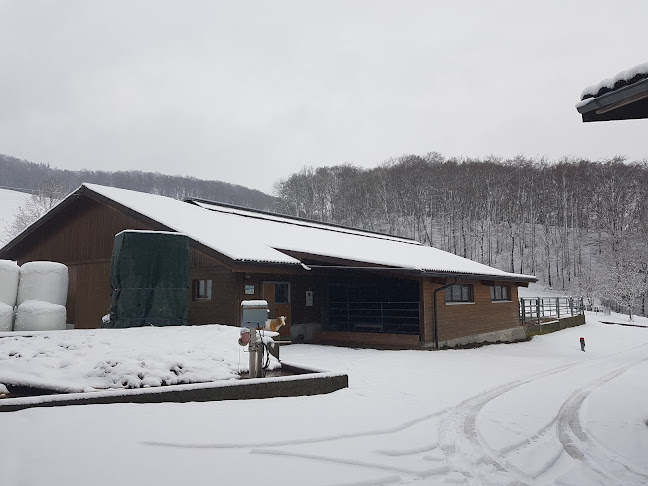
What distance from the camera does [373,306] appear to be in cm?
1731

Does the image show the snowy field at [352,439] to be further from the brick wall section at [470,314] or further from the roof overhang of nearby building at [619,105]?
the brick wall section at [470,314]

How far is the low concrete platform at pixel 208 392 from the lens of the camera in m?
5.64

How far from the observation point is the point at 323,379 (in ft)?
25.6

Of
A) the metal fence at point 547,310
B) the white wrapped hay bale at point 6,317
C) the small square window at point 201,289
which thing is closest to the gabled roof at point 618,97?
the white wrapped hay bale at point 6,317

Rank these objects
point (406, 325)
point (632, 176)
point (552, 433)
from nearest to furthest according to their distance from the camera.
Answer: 1. point (552, 433)
2. point (406, 325)
3. point (632, 176)

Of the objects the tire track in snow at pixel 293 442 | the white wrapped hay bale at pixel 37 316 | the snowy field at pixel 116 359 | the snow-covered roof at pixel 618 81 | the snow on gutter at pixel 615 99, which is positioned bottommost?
the tire track in snow at pixel 293 442

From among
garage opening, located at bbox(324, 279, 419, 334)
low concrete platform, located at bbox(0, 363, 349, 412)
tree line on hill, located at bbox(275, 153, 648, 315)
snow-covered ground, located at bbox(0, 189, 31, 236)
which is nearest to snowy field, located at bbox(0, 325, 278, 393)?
low concrete platform, located at bbox(0, 363, 349, 412)

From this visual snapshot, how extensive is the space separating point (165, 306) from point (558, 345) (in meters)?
16.9

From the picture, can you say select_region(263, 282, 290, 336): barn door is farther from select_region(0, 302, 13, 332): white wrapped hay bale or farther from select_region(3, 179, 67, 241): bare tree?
select_region(3, 179, 67, 241): bare tree

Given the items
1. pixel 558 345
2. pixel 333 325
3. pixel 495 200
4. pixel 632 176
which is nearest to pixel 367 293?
pixel 333 325

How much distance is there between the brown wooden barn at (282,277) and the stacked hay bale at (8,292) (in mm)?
4582

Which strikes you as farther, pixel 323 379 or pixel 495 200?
pixel 495 200

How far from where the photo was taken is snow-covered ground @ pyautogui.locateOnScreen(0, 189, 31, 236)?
4731 centimetres

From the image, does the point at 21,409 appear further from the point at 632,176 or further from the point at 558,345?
the point at 632,176
